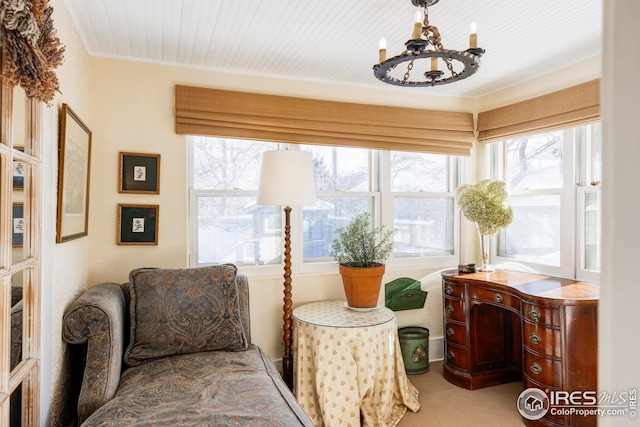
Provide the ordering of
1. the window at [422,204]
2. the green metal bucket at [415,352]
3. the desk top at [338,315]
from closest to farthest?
the desk top at [338,315] < the green metal bucket at [415,352] < the window at [422,204]

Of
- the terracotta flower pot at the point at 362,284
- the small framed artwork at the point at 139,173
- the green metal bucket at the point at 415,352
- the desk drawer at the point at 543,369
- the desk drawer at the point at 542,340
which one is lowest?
the green metal bucket at the point at 415,352

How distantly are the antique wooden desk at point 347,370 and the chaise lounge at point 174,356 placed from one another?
369 millimetres

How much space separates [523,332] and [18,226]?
2799 mm

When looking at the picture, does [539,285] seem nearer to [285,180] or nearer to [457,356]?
[457,356]

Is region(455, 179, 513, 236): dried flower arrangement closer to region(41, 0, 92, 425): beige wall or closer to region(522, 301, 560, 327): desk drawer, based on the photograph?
region(522, 301, 560, 327): desk drawer

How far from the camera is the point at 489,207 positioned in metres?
3.16

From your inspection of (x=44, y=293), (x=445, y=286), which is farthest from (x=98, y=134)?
(x=445, y=286)

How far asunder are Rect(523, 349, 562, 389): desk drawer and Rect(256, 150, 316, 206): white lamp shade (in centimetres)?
174

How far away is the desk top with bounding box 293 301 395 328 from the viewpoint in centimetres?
260

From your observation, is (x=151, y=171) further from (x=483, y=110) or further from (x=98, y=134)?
(x=483, y=110)

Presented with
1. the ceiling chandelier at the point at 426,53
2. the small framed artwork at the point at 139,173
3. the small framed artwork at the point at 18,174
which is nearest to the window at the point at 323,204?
the small framed artwork at the point at 139,173

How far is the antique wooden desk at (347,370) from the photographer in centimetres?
248

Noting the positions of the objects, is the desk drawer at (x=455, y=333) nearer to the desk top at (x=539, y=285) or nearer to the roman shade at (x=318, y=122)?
the desk top at (x=539, y=285)

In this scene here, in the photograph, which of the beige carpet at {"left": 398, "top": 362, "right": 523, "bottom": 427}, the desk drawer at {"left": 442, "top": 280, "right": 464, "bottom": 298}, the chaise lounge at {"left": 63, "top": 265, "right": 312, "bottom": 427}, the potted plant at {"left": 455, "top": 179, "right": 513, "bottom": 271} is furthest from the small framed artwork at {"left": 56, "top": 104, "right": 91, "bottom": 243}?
the potted plant at {"left": 455, "top": 179, "right": 513, "bottom": 271}
